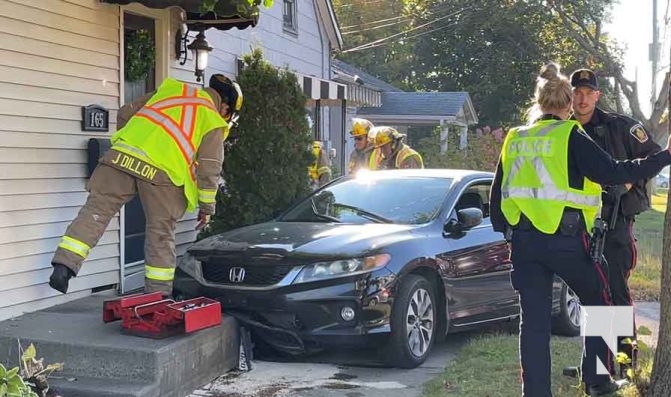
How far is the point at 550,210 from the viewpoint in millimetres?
4203

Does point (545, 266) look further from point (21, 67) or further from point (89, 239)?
point (21, 67)

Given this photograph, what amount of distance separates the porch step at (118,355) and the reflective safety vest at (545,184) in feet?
6.96

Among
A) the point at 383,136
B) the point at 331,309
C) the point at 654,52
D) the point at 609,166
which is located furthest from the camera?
the point at 654,52

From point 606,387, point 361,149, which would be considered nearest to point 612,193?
point 606,387

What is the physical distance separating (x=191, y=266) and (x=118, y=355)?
1345mm

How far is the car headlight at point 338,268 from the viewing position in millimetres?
5379

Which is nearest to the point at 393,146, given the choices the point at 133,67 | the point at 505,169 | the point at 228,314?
the point at 133,67

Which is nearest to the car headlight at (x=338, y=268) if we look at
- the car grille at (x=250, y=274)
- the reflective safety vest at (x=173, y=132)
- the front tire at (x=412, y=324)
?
the car grille at (x=250, y=274)

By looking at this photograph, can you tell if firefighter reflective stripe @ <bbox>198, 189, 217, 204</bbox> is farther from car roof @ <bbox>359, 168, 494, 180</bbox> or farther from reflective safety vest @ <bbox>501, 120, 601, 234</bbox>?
reflective safety vest @ <bbox>501, 120, 601, 234</bbox>

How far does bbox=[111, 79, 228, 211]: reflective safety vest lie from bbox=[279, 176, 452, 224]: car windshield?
1195 millimetres

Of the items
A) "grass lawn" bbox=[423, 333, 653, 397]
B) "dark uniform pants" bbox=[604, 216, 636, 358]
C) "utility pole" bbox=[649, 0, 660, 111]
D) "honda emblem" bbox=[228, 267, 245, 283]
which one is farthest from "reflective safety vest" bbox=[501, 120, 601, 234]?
"utility pole" bbox=[649, 0, 660, 111]

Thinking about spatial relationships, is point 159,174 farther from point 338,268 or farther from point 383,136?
point 383,136

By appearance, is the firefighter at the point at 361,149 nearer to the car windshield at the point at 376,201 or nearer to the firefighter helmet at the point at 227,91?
the car windshield at the point at 376,201

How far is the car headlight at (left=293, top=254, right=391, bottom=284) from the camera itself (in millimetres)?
5379
